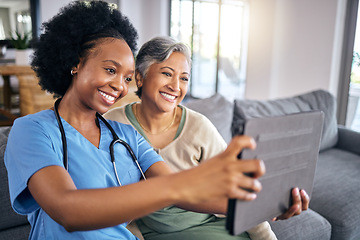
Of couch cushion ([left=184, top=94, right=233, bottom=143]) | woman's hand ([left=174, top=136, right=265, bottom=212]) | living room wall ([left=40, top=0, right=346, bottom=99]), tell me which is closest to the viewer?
woman's hand ([left=174, top=136, right=265, bottom=212])

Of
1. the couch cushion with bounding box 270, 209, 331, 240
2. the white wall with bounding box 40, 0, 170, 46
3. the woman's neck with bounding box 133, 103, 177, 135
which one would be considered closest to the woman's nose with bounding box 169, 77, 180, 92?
the woman's neck with bounding box 133, 103, 177, 135

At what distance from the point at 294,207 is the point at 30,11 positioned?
6852mm

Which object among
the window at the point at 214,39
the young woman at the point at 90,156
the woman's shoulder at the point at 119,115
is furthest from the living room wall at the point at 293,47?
the young woman at the point at 90,156

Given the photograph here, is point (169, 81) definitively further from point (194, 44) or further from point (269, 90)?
point (194, 44)

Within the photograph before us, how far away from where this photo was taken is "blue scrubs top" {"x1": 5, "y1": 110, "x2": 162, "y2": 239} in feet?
2.49

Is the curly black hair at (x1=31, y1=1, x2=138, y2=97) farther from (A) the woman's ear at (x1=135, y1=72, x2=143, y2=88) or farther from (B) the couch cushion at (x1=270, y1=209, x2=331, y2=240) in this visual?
(B) the couch cushion at (x1=270, y1=209, x2=331, y2=240)

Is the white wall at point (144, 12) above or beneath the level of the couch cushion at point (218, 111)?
above

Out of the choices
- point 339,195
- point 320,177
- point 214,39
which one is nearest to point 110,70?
point 339,195

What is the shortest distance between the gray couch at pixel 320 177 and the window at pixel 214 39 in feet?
11.6

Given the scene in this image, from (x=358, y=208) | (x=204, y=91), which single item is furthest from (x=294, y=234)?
(x=204, y=91)

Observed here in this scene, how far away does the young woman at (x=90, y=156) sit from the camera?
22.1 inches

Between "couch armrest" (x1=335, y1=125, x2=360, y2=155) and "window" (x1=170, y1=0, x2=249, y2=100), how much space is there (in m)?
3.46

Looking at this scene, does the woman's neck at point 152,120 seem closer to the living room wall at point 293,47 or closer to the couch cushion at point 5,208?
the couch cushion at point 5,208

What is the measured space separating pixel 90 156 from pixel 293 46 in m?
3.94
